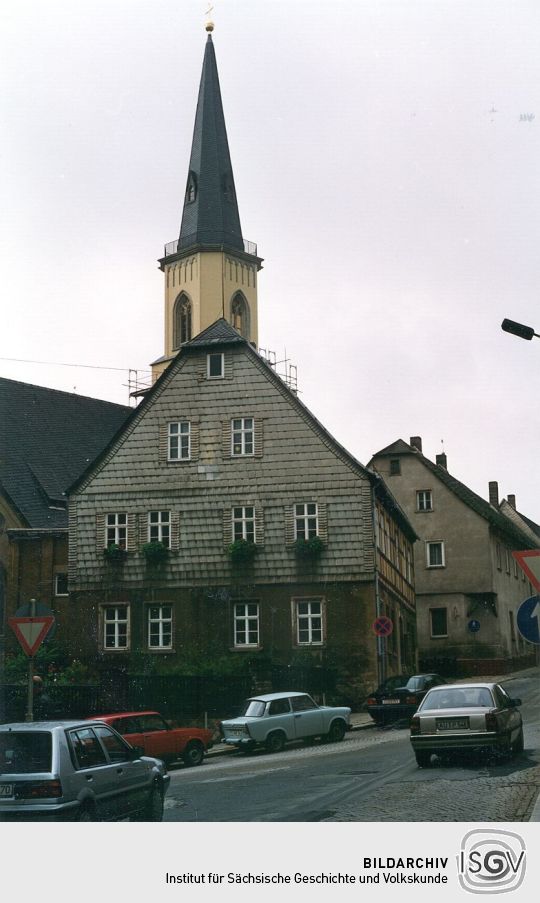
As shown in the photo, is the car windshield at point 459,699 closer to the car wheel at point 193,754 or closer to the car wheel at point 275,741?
the car wheel at point 275,741

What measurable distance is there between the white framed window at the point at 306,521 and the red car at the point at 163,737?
3.67 meters

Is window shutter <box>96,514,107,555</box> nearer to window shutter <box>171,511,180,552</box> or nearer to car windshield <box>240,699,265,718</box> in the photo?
window shutter <box>171,511,180,552</box>

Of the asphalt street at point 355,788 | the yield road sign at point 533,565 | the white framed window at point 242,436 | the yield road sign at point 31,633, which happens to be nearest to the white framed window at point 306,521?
the white framed window at point 242,436

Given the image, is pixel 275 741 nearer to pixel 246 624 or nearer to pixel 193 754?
pixel 193 754

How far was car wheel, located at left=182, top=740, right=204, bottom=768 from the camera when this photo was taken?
60.6 ft

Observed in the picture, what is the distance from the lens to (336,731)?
20109 millimetres

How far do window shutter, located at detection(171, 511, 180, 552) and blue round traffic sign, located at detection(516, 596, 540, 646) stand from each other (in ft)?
30.9

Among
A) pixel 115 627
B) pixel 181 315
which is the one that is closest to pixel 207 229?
pixel 181 315

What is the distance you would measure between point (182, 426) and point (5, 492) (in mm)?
5211

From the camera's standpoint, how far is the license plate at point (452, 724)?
1491 centimetres

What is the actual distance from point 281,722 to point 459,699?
518 cm

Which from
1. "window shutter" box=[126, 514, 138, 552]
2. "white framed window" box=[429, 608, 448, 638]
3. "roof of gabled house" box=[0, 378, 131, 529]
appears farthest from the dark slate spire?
"white framed window" box=[429, 608, 448, 638]
